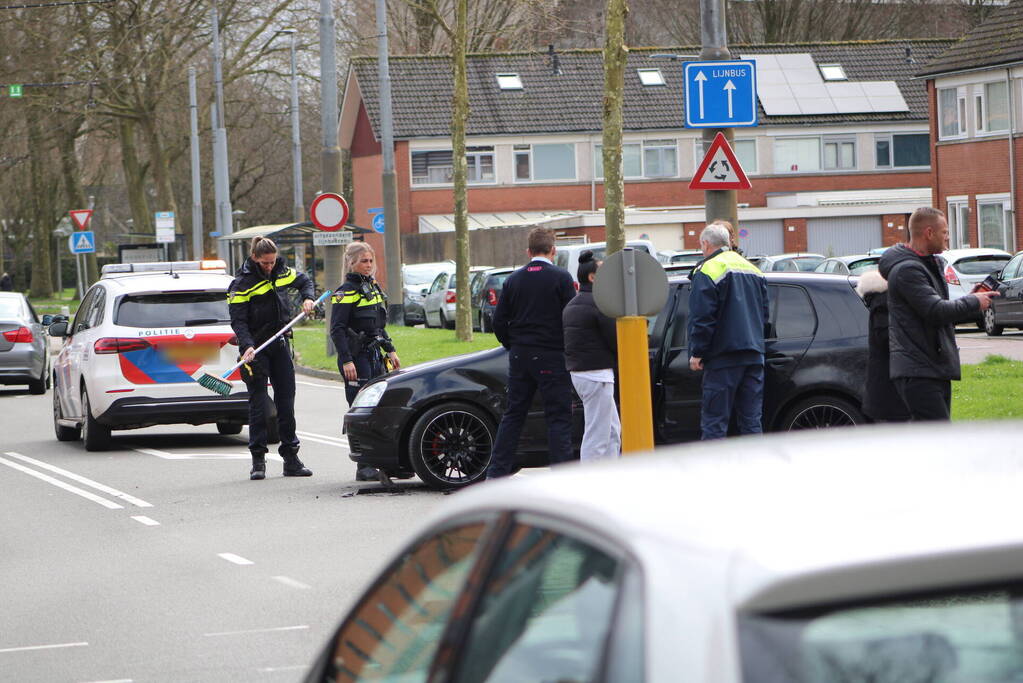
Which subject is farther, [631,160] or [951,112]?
[631,160]

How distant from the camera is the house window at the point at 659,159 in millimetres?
61188

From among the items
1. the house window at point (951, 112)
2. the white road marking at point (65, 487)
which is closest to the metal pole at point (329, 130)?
the white road marking at point (65, 487)

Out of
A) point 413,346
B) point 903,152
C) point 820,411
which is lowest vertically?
point 413,346

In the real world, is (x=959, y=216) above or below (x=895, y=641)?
above

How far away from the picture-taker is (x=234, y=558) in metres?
9.70

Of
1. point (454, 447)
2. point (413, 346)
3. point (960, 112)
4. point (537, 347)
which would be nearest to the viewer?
point (537, 347)

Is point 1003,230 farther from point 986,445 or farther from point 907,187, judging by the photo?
point 986,445

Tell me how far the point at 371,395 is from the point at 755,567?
10.2 metres

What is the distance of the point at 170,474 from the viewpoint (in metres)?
14.3

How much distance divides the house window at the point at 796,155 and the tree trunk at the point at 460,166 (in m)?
32.3

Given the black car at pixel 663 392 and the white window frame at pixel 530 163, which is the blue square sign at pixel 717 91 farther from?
the white window frame at pixel 530 163

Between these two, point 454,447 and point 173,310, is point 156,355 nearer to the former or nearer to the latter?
point 173,310

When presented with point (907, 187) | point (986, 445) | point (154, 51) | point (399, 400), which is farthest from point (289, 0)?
point (986, 445)

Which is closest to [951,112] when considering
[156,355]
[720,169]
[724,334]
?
[720,169]
